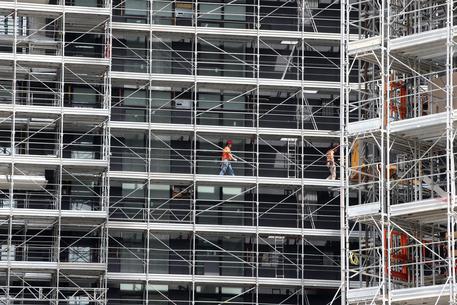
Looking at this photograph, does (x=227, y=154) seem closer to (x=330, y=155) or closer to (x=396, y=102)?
(x=330, y=155)

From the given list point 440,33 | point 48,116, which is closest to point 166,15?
point 48,116

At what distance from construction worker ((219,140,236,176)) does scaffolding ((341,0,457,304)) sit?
23.3ft

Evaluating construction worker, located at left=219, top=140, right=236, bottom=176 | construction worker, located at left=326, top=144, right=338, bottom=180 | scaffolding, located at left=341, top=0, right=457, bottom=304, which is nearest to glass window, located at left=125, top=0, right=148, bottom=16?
construction worker, located at left=219, top=140, right=236, bottom=176

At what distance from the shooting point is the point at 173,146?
8231 cm

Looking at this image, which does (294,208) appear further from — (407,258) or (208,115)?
(407,258)

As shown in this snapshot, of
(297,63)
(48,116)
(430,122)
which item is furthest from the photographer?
(297,63)

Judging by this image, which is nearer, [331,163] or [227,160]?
[331,163]

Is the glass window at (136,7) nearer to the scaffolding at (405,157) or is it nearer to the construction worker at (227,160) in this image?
the construction worker at (227,160)

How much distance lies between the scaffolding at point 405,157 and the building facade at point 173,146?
7.20 metres

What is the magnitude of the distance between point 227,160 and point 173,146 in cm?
268

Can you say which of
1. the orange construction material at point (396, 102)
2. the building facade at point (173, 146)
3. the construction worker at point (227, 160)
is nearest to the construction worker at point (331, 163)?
the building facade at point (173, 146)

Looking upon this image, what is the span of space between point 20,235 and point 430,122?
1774 centimetres

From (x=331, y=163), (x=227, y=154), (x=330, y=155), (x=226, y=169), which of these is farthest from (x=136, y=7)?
(x=331, y=163)

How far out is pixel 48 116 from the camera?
77.9 m
